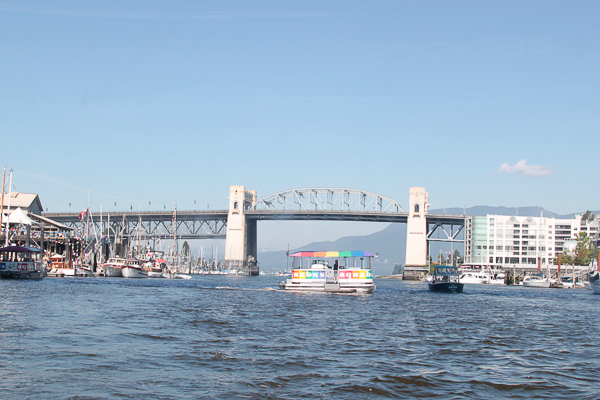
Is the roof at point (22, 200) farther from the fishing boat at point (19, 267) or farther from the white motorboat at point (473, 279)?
the white motorboat at point (473, 279)

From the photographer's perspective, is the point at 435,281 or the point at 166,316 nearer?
the point at 166,316

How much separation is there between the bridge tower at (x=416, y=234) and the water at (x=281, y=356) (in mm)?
146962

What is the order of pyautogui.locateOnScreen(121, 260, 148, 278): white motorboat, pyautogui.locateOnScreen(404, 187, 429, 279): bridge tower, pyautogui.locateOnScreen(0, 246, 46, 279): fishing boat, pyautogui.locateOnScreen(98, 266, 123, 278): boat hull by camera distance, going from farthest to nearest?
pyautogui.locateOnScreen(404, 187, 429, 279): bridge tower, pyautogui.locateOnScreen(98, 266, 123, 278): boat hull, pyautogui.locateOnScreen(121, 260, 148, 278): white motorboat, pyautogui.locateOnScreen(0, 246, 46, 279): fishing boat

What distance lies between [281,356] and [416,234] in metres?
167

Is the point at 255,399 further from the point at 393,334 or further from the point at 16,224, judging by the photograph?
the point at 16,224

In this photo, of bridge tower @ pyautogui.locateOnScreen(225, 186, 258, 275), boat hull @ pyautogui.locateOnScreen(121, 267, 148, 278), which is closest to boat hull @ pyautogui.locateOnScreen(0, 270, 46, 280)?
boat hull @ pyautogui.locateOnScreen(121, 267, 148, 278)

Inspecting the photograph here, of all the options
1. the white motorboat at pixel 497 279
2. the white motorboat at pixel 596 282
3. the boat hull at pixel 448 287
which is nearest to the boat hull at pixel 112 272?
the boat hull at pixel 448 287

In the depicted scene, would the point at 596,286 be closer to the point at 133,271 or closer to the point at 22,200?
the point at 133,271

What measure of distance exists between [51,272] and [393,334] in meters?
80.5

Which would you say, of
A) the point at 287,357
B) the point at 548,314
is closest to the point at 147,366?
the point at 287,357

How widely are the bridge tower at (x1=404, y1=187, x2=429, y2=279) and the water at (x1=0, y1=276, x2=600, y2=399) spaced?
482 ft

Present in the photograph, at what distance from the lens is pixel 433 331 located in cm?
2830

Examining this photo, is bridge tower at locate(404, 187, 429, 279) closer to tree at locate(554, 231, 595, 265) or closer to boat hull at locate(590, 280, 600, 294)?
tree at locate(554, 231, 595, 265)

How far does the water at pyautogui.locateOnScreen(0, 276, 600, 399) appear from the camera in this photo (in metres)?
15.2
